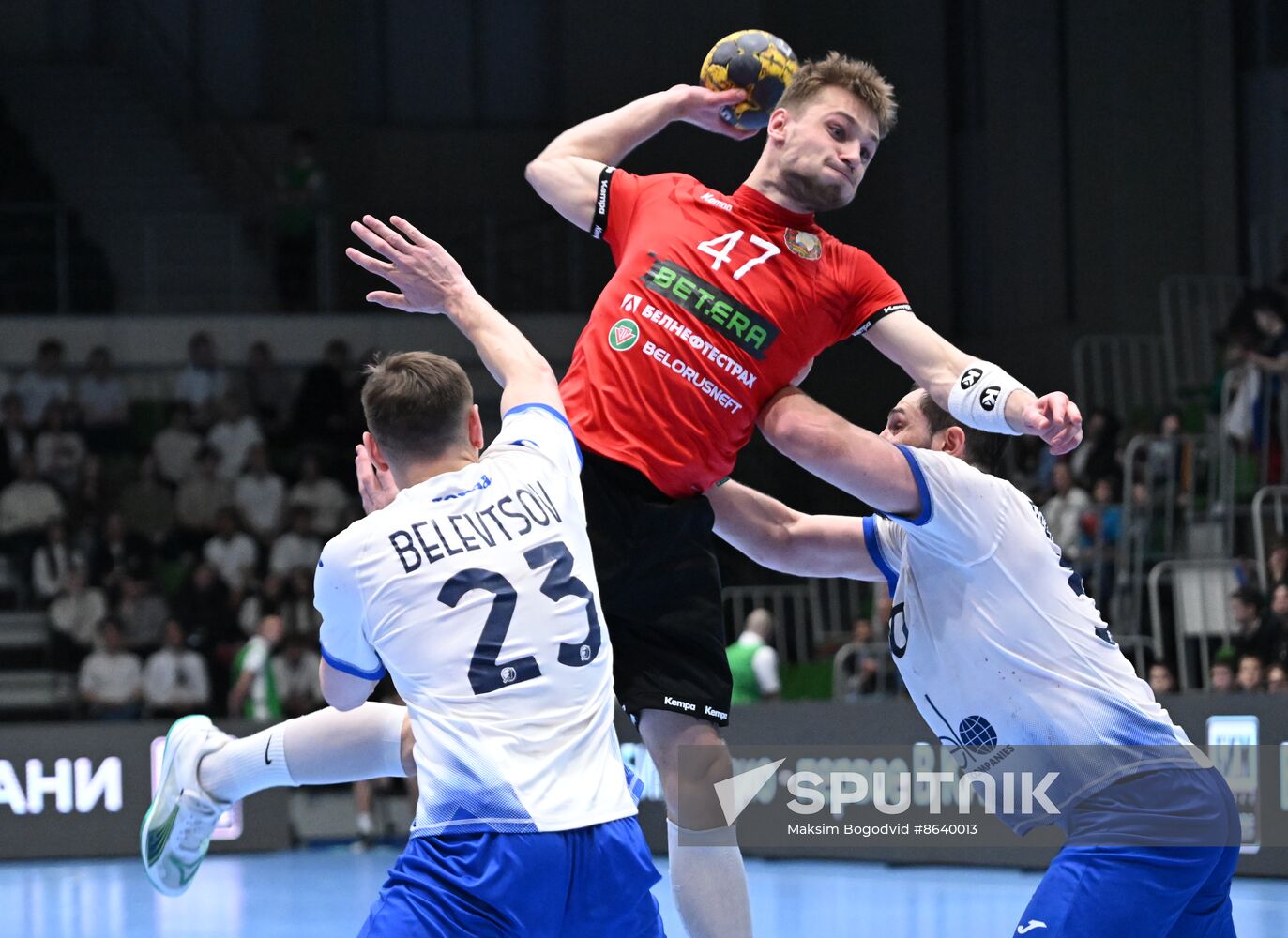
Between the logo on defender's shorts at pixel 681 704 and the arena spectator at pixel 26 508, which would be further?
the arena spectator at pixel 26 508

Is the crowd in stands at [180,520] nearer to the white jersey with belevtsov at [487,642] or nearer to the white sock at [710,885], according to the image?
the white sock at [710,885]

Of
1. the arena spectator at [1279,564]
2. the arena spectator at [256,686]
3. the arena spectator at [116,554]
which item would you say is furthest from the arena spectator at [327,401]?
the arena spectator at [1279,564]

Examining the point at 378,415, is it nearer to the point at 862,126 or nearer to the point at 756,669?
the point at 862,126

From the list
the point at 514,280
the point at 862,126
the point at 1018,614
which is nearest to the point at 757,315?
the point at 862,126

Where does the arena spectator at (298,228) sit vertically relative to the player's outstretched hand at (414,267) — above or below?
above

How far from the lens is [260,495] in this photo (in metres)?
17.1

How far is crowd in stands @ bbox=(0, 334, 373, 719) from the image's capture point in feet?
47.6

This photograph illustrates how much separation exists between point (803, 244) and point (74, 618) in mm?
12054

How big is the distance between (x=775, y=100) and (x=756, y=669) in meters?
8.41

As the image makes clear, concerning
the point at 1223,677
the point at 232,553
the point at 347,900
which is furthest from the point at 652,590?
the point at 232,553

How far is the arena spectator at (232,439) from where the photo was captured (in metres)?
17.4

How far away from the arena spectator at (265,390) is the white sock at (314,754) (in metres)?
13.0

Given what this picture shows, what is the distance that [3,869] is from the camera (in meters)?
12.6

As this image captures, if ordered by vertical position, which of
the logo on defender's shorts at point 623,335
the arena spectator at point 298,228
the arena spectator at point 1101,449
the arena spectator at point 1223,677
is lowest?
the arena spectator at point 1223,677
